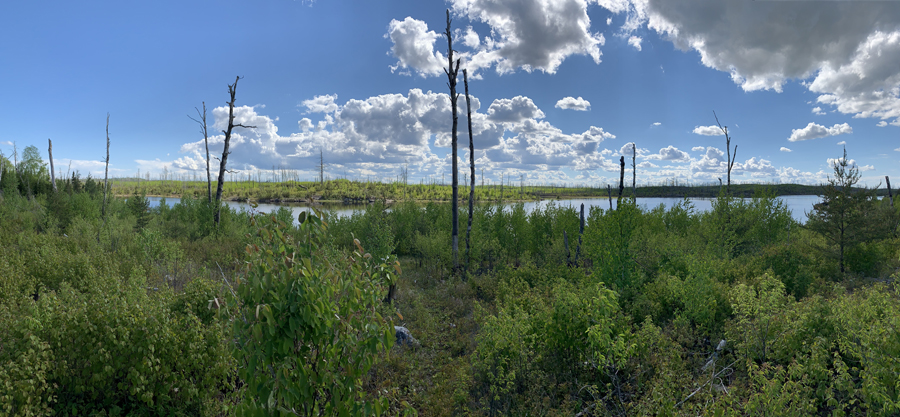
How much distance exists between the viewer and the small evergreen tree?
1187cm

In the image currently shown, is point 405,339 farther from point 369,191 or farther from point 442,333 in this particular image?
point 369,191

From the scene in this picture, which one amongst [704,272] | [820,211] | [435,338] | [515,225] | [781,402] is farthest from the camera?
[515,225]

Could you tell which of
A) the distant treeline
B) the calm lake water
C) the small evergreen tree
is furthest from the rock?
the distant treeline

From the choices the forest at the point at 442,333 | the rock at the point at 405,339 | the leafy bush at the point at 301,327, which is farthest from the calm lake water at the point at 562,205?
the rock at the point at 405,339

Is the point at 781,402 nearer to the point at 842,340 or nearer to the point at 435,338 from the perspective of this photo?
the point at 842,340

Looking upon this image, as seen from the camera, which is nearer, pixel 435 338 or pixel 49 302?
pixel 49 302

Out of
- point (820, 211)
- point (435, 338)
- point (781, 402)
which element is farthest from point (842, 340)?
point (820, 211)

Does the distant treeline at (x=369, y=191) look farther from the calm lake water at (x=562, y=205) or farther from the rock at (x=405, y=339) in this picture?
the rock at (x=405, y=339)

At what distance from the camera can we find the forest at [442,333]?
2461mm

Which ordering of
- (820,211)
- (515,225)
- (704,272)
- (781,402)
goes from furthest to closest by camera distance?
1. (515,225)
2. (820,211)
3. (704,272)
4. (781,402)

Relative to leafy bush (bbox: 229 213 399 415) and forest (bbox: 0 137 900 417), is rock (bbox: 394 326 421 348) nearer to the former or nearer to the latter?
forest (bbox: 0 137 900 417)

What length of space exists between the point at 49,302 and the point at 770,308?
31.3 ft

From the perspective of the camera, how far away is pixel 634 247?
9.12 m

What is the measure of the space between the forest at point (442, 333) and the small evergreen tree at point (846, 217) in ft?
0.16
